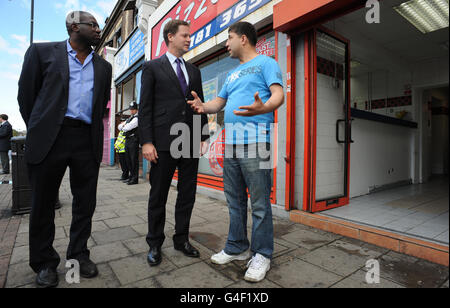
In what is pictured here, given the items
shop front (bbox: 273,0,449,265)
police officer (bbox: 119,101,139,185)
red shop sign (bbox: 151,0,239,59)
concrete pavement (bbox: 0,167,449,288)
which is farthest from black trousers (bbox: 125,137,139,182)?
shop front (bbox: 273,0,449,265)

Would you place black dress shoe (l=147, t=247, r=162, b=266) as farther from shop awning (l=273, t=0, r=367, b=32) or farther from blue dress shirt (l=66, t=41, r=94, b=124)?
shop awning (l=273, t=0, r=367, b=32)

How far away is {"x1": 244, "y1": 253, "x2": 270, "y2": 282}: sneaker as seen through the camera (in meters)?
1.80

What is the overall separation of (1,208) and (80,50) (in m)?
3.59

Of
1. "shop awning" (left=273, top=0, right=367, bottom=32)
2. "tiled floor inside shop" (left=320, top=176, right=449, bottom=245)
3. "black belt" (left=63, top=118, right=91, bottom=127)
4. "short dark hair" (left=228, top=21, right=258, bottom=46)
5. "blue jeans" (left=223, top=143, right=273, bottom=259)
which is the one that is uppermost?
"shop awning" (left=273, top=0, right=367, bottom=32)

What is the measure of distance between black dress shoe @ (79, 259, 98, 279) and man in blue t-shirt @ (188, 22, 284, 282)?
907mm

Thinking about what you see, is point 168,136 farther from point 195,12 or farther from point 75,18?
point 195,12

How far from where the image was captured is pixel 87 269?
1868 mm

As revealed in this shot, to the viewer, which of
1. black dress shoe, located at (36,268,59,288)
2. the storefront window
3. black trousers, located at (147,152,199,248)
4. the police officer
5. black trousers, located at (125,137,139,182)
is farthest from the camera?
black trousers, located at (125,137,139,182)

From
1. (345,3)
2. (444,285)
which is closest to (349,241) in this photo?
(444,285)

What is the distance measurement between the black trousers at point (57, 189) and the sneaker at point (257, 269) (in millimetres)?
1289

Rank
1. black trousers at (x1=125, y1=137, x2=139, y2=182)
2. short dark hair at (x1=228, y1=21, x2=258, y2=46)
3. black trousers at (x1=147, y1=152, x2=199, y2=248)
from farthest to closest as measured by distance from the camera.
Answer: black trousers at (x1=125, y1=137, x2=139, y2=182)
black trousers at (x1=147, y1=152, x2=199, y2=248)
short dark hair at (x1=228, y1=21, x2=258, y2=46)

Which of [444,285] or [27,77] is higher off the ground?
[27,77]

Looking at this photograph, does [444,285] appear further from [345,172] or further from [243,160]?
[345,172]
